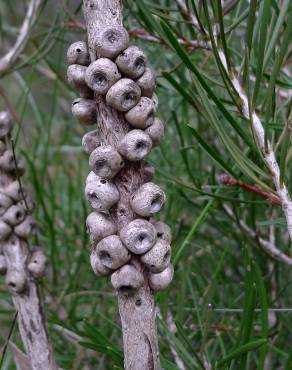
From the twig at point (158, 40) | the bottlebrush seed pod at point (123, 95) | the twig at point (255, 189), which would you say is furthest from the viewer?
the twig at point (158, 40)

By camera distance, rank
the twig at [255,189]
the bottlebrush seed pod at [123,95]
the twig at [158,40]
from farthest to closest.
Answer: the twig at [158,40]
the twig at [255,189]
the bottlebrush seed pod at [123,95]

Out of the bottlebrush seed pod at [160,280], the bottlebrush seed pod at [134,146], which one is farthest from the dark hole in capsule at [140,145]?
the bottlebrush seed pod at [160,280]

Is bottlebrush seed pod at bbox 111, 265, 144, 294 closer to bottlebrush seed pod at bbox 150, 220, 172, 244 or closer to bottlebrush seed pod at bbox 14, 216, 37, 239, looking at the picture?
bottlebrush seed pod at bbox 150, 220, 172, 244

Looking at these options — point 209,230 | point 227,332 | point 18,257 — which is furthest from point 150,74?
point 209,230

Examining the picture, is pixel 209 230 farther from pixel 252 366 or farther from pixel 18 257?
pixel 18 257

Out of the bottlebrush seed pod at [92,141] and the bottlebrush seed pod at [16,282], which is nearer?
the bottlebrush seed pod at [92,141]

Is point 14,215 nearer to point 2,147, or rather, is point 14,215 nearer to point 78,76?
point 2,147

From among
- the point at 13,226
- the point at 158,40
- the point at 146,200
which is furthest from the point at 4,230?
the point at 158,40

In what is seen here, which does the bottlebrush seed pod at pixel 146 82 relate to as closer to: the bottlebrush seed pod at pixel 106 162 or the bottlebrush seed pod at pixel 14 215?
the bottlebrush seed pod at pixel 106 162
